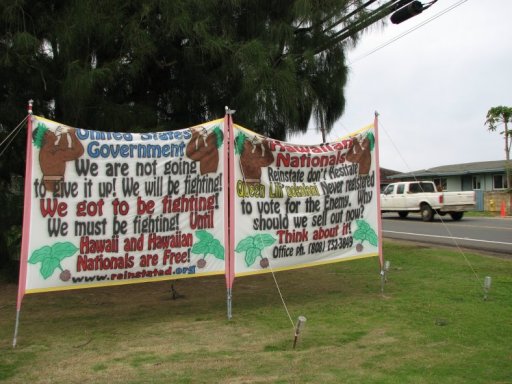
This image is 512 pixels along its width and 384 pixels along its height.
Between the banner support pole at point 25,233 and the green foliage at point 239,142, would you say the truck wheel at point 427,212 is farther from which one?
the banner support pole at point 25,233

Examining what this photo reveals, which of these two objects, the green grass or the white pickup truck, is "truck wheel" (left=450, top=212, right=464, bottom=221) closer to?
the white pickup truck

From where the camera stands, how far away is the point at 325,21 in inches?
336

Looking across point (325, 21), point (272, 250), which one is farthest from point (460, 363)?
point (325, 21)

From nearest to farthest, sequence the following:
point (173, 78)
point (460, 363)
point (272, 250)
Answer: point (460, 363) → point (272, 250) → point (173, 78)

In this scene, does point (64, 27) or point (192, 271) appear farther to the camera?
point (64, 27)

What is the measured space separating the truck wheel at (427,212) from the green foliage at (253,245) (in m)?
18.0

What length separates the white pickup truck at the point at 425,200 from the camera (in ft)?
73.1

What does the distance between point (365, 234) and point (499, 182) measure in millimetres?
31758

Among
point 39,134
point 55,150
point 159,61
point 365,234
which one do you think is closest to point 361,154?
point 365,234

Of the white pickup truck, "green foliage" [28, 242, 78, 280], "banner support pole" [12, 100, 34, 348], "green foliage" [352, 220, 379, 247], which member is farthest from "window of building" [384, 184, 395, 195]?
"banner support pole" [12, 100, 34, 348]

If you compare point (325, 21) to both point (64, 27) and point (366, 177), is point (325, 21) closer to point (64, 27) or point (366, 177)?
point (366, 177)

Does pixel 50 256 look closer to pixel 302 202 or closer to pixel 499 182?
pixel 302 202

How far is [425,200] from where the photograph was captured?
2338 centimetres

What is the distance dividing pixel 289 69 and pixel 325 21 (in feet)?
4.82
